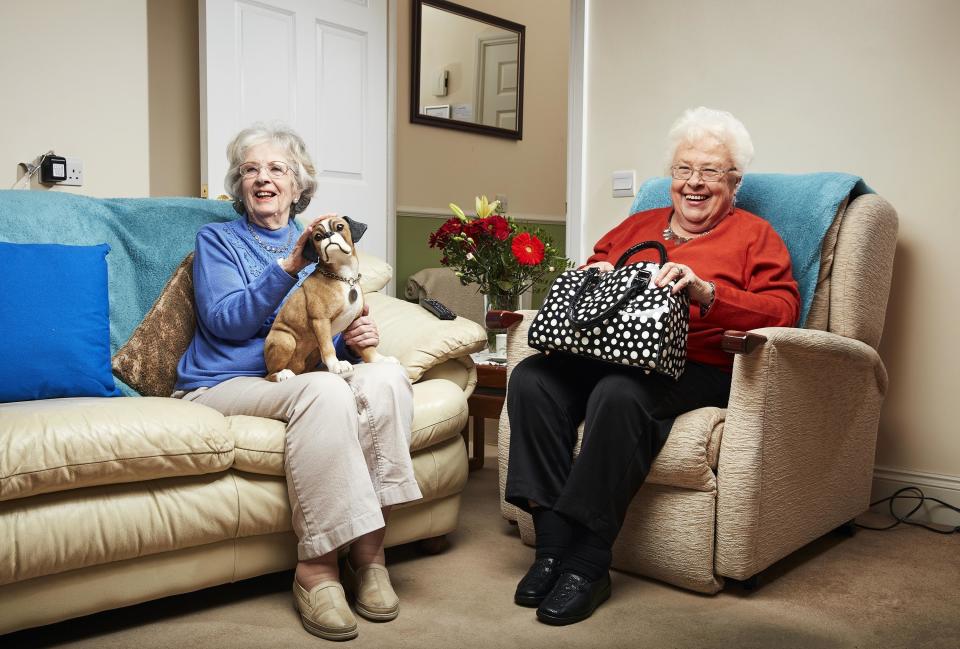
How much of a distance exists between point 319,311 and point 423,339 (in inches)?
14.7

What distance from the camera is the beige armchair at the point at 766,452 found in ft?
5.90

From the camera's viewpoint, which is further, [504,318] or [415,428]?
[504,318]

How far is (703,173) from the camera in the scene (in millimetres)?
2150

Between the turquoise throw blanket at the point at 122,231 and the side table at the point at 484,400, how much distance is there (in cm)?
93

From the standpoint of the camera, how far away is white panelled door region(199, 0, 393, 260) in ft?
10.9

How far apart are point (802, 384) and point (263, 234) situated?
4.31ft

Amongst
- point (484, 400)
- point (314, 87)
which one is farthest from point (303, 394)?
point (314, 87)

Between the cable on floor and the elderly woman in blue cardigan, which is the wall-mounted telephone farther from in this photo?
the cable on floor

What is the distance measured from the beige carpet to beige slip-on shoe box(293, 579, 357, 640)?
0.02 m

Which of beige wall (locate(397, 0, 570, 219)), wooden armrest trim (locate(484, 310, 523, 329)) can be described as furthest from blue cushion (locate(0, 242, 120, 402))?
beige wall (locate(397, 0, 570, 219))

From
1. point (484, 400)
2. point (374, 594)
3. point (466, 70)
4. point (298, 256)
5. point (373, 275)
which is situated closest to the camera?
point (374, 594)

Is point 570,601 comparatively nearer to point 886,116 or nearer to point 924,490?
point 924,490

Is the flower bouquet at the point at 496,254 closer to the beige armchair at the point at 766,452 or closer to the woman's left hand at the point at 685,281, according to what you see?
the beige armchair at the point at 766,452

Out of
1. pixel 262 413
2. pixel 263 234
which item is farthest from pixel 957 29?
pixel 262 413
